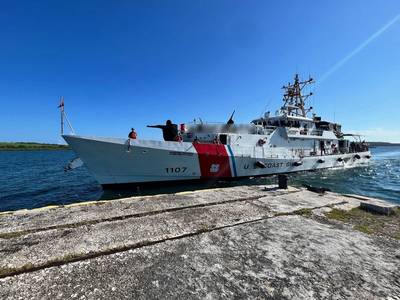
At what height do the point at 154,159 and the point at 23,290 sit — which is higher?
the point at 154,159

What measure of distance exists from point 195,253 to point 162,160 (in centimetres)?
878

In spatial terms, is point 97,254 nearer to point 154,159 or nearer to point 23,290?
point 23,290

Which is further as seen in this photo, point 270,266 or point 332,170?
point 332,170

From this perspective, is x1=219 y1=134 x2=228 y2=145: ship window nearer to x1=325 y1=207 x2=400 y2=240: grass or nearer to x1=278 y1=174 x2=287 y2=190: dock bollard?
x1=278 y1=174 x2=287 y2=190: dock bollard

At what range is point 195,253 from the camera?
325 centimetres

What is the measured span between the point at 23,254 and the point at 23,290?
3.29 ft

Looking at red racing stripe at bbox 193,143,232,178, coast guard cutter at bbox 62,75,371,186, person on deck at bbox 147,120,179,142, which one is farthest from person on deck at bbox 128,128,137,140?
red racing stripe at bbox 193,143,232,178

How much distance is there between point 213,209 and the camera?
5.50 meters

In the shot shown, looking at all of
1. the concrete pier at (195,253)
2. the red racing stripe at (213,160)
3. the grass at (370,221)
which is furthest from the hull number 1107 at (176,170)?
the grass at (370,221)

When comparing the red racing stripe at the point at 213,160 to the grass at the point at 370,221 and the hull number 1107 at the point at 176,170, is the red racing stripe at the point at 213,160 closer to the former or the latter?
the hull number 1107 at the point at 176,170

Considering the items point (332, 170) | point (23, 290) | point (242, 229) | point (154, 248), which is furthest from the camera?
point (332, 170)

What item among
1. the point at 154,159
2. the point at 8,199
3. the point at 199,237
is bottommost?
the point at 8,199

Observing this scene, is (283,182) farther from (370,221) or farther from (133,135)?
(133,135)

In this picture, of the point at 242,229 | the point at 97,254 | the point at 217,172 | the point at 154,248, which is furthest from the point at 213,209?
the point at 217,172
